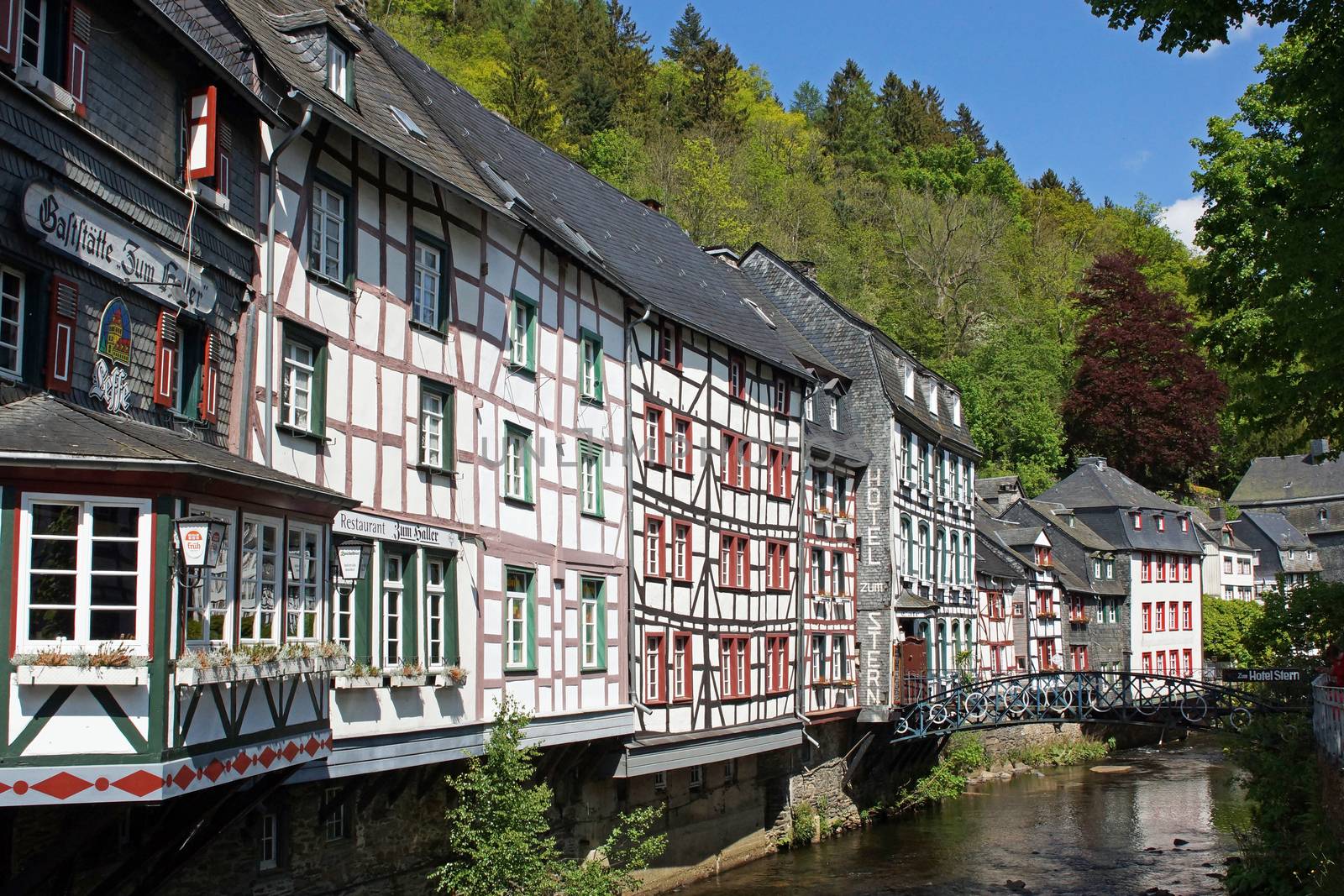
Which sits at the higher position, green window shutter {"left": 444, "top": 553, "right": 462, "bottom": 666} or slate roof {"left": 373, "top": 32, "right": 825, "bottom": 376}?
slate roof {"left": 373, "top": 32, "right": 825, "bottom": 376}

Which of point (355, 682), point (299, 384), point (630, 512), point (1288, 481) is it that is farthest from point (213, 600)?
point (1288, 481)

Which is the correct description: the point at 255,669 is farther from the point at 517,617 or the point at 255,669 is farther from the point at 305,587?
the point at 517,617

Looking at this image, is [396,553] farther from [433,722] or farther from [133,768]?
[133,768]

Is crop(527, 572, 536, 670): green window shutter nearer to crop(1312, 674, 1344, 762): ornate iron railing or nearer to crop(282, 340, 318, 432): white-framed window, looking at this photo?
crop(282, 340, 318, 432): white-framed window

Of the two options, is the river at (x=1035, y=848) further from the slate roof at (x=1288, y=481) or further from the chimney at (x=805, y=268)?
the slate roof at (x=1288, y=481)

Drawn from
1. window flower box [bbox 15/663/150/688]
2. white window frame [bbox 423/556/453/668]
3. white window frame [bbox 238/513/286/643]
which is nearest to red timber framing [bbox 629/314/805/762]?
white window frame [bbox 423/556/453/668]

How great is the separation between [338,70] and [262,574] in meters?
6.97

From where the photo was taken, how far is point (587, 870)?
19891 mm

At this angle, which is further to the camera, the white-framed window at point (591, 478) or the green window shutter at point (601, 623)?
the white-framed window at point (591, 478)

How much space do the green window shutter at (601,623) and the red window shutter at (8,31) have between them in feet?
43.8

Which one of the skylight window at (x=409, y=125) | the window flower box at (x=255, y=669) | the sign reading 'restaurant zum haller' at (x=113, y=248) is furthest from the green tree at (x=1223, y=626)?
the sign reading 'restaurant zum haller' at (x=113, y=248)

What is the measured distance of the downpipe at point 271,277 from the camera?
15.0m

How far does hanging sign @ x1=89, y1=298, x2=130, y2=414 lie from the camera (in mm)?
12305

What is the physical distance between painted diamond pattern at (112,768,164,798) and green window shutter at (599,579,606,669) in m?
12.0
